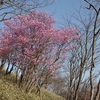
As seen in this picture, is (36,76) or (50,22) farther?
(50,22)

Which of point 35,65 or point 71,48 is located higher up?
point 71,48

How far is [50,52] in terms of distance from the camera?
2536cm

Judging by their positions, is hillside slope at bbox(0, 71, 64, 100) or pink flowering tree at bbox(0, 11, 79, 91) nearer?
hillside slope at bbox(0, 71, 64, 100)

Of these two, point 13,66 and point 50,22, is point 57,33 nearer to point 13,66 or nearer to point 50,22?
point 50,22

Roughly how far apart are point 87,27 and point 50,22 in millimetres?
4580

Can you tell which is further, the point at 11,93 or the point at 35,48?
the point at 35,48

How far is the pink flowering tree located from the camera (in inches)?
957


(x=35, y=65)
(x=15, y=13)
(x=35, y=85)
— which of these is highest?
(x=15, y=13)

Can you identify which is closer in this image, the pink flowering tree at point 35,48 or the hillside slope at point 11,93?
the hillside slope at point 11,93

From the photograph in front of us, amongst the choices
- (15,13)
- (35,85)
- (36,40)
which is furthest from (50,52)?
(15,13)

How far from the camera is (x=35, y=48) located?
24766 millimetres

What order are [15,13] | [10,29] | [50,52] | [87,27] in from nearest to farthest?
1. [15,13]
2. [87,27]
3. [50,52]
4. [10,29]

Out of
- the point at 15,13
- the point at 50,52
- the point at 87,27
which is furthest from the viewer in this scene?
the point at 50,52

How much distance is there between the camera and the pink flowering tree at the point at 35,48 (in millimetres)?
24312
